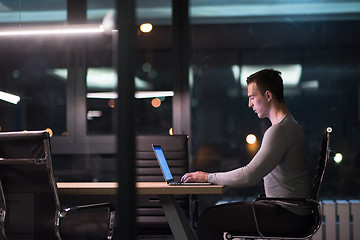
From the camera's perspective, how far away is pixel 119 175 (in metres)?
0.55

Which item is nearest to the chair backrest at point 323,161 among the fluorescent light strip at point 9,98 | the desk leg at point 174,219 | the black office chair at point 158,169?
the desk leg at point 174,219

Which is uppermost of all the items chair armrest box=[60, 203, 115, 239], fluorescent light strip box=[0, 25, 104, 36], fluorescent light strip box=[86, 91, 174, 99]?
fluorescent light strip box=[0, 25, 104, 36]

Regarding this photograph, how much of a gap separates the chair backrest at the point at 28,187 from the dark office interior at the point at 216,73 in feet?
7.74

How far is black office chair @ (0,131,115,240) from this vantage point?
2545 millimetres

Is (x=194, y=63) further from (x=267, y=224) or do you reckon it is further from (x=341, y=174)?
(x=267, y=224)

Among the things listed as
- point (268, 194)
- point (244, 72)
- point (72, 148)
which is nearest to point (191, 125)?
point (244, 72)

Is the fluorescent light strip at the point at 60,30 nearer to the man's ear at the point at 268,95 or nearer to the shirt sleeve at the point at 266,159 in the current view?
the man's ear at the point at 268,95

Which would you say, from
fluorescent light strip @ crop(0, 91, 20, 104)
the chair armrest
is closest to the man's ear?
the chair armrest

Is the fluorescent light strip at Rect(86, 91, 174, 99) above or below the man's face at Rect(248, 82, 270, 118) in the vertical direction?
above

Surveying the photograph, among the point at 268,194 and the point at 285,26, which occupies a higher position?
the point at 285,26

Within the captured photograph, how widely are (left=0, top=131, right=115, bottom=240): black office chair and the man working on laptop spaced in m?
0.69

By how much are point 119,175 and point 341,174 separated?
5.07m

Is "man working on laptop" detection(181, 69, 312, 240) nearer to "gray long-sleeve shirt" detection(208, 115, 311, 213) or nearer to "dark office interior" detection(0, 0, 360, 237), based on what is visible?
"gray long-sleeve shirt" detection(208, 115, 311, 213)

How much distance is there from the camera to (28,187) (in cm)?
259
